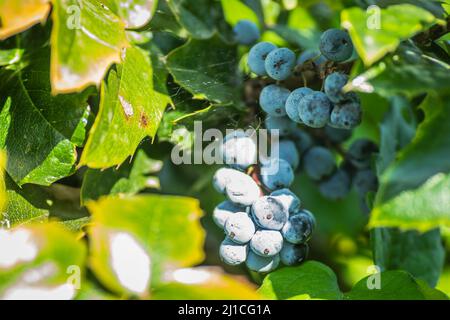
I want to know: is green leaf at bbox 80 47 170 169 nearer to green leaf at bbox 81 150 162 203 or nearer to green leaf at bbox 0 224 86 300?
green leaf at bbox 81 150 162 203

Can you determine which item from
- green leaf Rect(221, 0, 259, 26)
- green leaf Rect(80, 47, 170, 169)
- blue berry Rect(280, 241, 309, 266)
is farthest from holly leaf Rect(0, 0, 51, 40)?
green leaf Rect(221, 0, 259, 26)

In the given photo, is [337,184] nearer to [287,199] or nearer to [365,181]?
[365,181]

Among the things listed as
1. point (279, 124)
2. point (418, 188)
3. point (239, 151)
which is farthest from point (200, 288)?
point (279, 124)

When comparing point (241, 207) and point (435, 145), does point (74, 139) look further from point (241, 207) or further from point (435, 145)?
point (435, 145)

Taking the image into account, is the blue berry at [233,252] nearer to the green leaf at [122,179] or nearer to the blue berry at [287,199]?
the blue berry at [287,199]

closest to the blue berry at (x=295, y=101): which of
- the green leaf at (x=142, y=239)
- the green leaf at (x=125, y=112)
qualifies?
the green leaf at (x=125, y=112)
